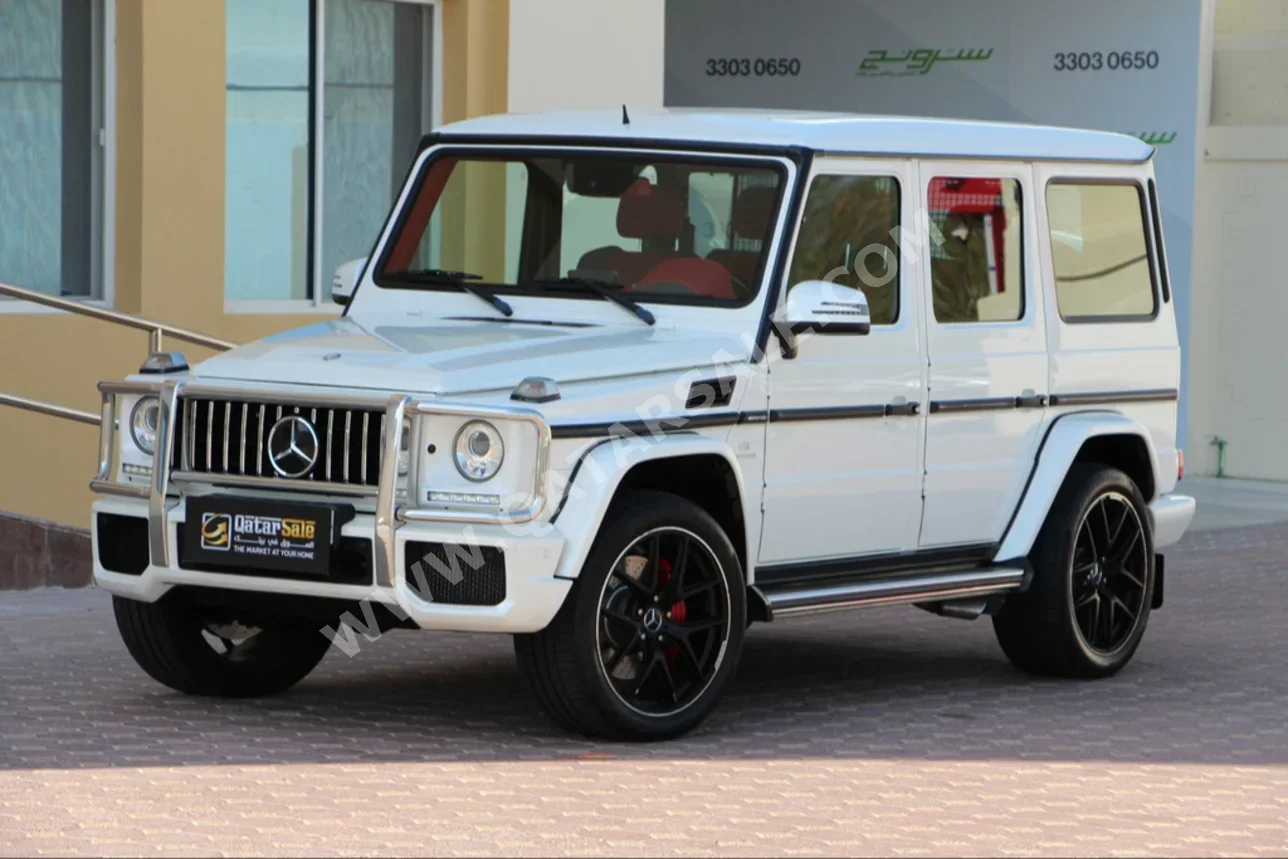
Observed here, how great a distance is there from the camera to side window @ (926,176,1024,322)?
353 inches

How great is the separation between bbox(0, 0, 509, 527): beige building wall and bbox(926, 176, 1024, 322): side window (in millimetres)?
5324

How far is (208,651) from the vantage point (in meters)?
8.29

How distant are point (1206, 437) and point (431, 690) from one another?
1279 cm

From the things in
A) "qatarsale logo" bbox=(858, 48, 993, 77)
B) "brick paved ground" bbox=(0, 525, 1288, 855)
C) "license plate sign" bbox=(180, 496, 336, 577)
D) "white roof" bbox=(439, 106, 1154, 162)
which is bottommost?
"brick paved ground" bbox=(0, 525, 1288, 855)

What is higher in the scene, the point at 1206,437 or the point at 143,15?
the point at 143,15

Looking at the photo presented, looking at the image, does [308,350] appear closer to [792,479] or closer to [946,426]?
[792,479]

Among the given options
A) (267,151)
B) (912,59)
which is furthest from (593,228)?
(912,59)

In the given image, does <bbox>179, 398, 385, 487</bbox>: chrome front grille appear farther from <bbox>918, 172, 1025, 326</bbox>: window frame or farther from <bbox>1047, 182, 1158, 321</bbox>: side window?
<bbox>1047, 182, 1158, 321</bbox>: side window

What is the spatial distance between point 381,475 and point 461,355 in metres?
0.56

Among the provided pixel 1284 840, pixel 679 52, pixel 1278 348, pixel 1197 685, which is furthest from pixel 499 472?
pixel 679 52

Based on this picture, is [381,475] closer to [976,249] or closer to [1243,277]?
[976,249]

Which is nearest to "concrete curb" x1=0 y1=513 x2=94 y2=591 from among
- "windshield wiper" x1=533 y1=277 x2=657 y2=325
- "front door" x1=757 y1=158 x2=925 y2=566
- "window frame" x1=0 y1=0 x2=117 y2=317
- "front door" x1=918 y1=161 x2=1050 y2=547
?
"window frame" x1=0 y1=0 x2=117 y2=317

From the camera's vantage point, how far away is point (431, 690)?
888 centimetres

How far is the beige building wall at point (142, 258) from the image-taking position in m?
12.3
